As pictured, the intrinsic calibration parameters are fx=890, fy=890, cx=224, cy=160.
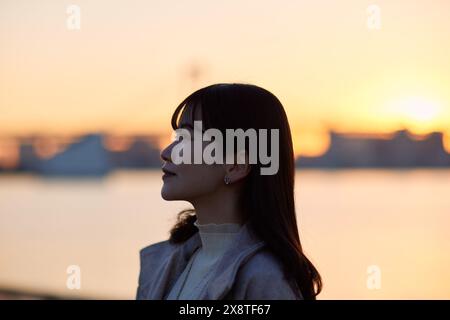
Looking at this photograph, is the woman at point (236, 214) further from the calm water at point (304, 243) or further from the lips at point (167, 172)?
the calm water at point (304, 243)

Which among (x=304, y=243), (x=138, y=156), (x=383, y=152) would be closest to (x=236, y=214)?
(x=304, y=243)

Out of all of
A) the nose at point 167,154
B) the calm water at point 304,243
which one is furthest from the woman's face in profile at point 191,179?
the calm water at point 304,243

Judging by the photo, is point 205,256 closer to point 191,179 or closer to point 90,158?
point 191,179

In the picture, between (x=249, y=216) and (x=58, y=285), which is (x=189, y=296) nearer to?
(x=249, y=216)

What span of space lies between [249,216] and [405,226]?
9.12m

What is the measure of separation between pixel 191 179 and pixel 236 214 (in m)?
0.12

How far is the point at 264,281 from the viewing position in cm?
157

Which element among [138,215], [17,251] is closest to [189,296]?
[17,251]

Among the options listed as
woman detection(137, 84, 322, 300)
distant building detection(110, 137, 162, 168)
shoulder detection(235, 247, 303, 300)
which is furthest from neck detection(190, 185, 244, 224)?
distant building detection(110, 137, 162, 168)

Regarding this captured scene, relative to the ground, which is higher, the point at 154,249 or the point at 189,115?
the point at 189,115

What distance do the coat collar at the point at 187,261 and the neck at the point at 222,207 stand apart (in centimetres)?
4

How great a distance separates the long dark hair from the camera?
1647 mm

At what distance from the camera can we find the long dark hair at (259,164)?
5.41ft

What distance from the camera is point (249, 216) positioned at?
171 cm
